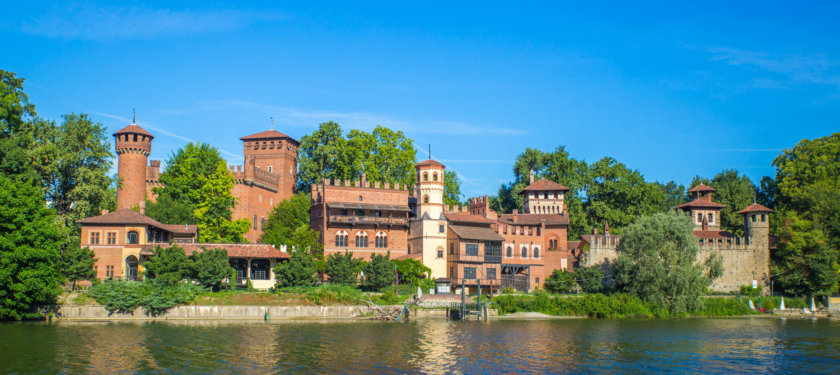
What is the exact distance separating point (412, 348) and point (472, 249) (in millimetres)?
23143

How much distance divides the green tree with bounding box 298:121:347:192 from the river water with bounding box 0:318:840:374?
23.6m

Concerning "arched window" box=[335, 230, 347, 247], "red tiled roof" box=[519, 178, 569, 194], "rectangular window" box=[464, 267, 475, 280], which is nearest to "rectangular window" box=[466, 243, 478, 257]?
"rectangular window" box=[464, 267, 475, 280]

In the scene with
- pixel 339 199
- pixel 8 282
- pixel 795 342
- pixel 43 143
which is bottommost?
pixel 795 342

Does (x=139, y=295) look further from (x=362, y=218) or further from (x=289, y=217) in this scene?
(x=362, y=218)

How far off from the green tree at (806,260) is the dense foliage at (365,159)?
1220 inches

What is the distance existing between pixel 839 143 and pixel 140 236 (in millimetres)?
56742

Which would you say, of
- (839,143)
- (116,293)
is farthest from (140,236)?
(839,143)

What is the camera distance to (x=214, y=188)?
57406mm

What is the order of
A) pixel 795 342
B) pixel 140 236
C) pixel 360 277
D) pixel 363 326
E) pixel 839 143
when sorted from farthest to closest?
pixel 839 143, pixel 360 277, pixel 140 236, pixel 363 326, pixel 795 342

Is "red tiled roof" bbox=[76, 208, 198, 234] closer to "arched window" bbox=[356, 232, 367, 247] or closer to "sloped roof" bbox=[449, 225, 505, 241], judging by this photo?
"arched window" bbox=[356, 232, 367, 247]

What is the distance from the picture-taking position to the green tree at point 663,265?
50938 millimetres

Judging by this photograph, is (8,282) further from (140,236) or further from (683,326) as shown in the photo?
(683,326)

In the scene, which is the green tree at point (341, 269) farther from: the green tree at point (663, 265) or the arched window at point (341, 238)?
the green tree at point (663, 265)


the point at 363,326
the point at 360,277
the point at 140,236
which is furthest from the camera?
the point at 360,277
